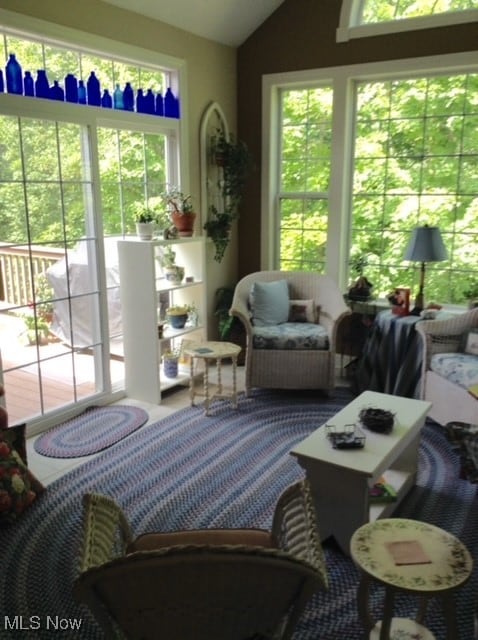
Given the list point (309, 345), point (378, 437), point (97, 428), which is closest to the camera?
point (378, 437)

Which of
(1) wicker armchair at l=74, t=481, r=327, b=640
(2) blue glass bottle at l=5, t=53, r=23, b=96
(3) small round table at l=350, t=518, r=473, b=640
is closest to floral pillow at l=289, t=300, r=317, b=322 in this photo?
(2) blue glass bottle at l=5, t=53, r=23, b=96

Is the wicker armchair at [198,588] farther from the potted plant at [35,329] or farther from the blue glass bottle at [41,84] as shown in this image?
the blue glass bottle at [41,84]

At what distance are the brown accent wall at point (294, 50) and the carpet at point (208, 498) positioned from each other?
Answer: 198 cm

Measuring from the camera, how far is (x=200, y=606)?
4.21 feet

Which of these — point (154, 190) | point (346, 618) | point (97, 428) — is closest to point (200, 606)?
point (346, 618)

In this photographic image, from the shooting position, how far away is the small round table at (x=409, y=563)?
1.52 metres

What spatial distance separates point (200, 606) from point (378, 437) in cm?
143

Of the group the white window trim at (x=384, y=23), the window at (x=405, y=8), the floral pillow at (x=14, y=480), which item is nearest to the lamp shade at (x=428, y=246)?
the white window trim at (x=384, y=23)

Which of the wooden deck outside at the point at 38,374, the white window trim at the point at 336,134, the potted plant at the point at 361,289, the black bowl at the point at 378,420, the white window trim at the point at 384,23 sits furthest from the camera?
the potted plant at the point at 361,289

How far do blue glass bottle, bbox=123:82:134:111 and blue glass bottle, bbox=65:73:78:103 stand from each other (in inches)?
16.9

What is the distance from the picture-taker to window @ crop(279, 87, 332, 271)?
4793 mm

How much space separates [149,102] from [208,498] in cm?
287

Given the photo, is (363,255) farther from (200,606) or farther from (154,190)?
(200,606)

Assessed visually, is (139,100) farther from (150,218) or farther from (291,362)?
(291,362)
